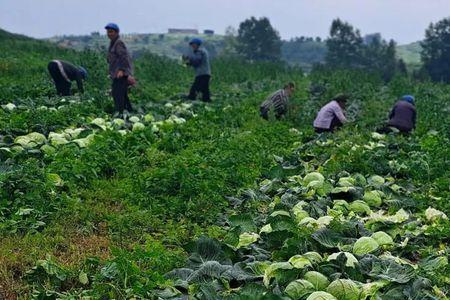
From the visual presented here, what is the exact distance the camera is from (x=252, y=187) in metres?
6.00

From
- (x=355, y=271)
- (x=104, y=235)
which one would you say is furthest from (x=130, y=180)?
(x=355, y=271)

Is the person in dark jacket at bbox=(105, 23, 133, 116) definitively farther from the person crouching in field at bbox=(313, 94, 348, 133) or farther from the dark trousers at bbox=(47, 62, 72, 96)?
the person crouching in field at bbox=(313, 94, 348, 133)

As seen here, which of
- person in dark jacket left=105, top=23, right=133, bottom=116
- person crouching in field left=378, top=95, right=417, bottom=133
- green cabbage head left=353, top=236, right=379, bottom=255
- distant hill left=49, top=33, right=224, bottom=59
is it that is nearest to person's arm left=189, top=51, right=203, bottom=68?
person in dark jacket left=105, top=23, right=133, bottom=116

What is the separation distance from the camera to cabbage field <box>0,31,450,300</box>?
349 centimetres

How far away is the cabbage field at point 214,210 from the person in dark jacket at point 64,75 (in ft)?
5.20

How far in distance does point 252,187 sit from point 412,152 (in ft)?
8.12

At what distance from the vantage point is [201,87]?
13016 mm

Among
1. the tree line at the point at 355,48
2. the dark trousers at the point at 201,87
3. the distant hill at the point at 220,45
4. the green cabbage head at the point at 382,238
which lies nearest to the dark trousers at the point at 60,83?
the dark trousers at the point at 201,87

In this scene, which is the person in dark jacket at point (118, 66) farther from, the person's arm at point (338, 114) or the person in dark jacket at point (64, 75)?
the person's arm at point (338, 114)

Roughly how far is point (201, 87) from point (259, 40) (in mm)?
45708

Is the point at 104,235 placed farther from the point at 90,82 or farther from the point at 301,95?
the point at 301,95

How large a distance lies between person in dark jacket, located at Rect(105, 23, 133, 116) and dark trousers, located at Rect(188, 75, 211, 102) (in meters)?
3.21

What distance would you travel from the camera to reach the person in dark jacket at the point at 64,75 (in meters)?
11.2

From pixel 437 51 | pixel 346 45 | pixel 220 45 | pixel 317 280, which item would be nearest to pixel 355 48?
pixel 346 45
